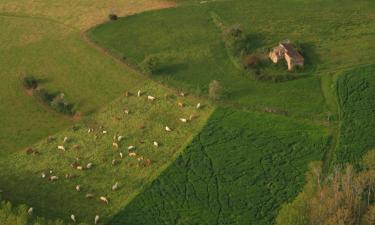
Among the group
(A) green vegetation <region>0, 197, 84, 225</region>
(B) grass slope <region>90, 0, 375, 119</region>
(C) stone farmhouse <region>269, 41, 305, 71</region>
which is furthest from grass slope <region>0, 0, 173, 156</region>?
(C) stone farmhouse <region>269, 41, 305, 71</region>

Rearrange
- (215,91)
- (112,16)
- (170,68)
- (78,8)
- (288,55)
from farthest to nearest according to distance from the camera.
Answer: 1. (78,8)
2. (112,16)
3. (170,68)
4. (288,55)
5. (215,91)

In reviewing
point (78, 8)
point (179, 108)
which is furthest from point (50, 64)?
point (179, 108)

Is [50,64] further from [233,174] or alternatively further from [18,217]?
[18,217]

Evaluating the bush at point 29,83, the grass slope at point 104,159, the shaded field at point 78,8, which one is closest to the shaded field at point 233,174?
the grass slope at point 104,159

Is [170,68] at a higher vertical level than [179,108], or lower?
higher

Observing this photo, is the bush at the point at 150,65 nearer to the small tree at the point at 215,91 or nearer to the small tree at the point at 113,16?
the small tree at the point at 215,91

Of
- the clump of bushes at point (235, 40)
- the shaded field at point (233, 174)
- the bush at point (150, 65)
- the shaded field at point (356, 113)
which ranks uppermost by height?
the clump of bushes at point (235, 40)
